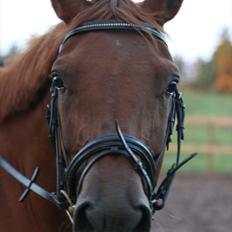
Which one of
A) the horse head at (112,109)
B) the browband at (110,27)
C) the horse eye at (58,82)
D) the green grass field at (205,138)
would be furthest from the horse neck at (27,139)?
the green grass field at (205,138)

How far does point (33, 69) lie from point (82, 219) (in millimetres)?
1196

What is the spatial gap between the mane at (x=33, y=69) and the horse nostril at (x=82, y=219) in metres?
1.00

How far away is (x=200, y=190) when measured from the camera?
11961 mm

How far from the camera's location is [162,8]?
2924mm

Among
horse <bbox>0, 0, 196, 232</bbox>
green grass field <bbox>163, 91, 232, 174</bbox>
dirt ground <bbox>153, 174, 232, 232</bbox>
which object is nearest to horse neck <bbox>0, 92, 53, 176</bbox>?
horse <bbox>0, 0, 196, 232</bbox>

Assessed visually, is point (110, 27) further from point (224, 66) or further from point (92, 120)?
point (224, 66)

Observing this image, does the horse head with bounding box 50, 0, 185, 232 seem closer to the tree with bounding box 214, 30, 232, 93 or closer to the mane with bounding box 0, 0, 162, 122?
the mane with bounding box 0, 0, 162, 122

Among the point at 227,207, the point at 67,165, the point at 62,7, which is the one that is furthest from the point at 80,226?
the point at 227,207

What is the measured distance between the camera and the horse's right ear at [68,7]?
9.40 ft

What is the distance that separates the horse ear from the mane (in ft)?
0.23

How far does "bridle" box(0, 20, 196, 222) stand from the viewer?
7.86 feet

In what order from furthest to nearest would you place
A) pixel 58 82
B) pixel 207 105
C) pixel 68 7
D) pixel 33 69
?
pixel 207 105
pixel 33 69
pixel 68 7
pixel 58 82

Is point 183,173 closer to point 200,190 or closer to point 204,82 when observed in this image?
point 200,190

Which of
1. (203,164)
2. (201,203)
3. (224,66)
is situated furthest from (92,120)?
(224,66)
